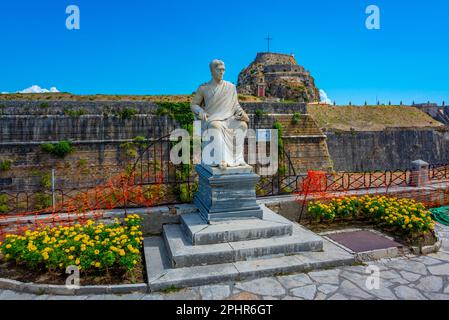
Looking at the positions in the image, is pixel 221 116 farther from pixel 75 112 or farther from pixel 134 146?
pixel 75 112

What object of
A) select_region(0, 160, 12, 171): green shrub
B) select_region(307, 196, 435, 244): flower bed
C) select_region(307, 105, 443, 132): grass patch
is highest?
select_region(307, 105, 443, 132): grass patch

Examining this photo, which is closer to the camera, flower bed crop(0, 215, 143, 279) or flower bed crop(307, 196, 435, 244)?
flower bed crop(0, 215, 143, 279)

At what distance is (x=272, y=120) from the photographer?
1475 cm

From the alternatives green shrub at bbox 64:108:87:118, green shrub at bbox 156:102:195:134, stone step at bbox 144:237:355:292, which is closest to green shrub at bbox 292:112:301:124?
green shrub at bbox 156:102:195:134

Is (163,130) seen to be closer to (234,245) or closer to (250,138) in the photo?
(250,138)

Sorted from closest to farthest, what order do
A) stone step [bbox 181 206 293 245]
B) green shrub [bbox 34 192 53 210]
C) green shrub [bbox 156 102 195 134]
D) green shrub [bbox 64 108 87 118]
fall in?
stone step [bbox 181 206 293 245] < green shrub [bbox 34 192 53 210] < green shrub [bbox 64 108 87 118] < green shrub [bbox 156 102 195 134]

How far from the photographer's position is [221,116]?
4852 mm

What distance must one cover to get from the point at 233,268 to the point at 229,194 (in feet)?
3.82

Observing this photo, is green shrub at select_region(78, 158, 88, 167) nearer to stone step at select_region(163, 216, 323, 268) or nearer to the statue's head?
stone step at select_region(163, 216, 323, 268)

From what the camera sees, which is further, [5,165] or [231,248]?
[5,165]

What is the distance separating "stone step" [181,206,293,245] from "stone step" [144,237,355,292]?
0.39m

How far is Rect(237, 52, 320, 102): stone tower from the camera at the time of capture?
41.4 m

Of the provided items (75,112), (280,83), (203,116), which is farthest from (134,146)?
(280,83)
